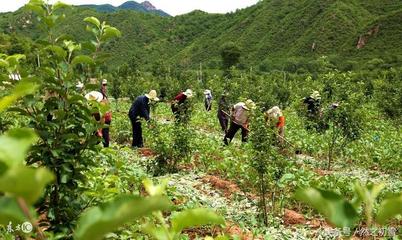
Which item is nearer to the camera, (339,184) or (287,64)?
(339,184)

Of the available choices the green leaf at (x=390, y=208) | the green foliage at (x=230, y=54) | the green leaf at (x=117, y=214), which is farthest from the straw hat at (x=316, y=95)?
the green foliage at (x=230, y=54)

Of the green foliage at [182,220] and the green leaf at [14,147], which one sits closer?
the green leaf at [14,147]

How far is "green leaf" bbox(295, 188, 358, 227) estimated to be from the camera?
32.5 inches

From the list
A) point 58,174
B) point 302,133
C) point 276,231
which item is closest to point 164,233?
point 58,174

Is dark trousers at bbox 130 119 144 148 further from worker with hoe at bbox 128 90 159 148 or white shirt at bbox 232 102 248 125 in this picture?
white shirt at bbox 232 102 248 125

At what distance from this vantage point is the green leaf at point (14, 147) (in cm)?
66

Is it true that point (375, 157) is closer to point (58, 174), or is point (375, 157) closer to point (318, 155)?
point (318, 155)

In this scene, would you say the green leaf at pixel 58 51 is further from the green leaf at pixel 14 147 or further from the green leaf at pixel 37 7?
the green leaf at pixel 14 147

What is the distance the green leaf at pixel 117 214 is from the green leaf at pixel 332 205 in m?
0.28

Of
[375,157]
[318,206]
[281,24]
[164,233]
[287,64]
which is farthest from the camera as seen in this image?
[281,24]

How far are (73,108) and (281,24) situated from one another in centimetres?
7876

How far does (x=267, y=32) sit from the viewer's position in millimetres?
80125

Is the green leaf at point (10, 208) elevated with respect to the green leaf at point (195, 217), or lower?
elevated

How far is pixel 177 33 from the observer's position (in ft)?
339
